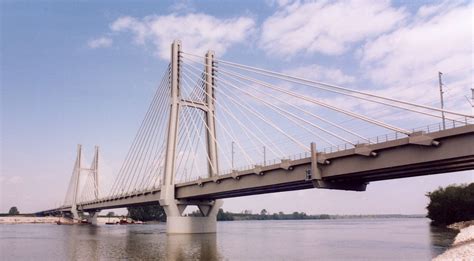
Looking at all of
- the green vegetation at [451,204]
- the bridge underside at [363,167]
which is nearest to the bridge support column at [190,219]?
the bridge underside at [363,167]

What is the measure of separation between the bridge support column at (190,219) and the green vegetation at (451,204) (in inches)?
1896

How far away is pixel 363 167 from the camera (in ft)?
116

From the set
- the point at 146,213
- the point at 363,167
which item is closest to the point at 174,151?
the point at 363,167

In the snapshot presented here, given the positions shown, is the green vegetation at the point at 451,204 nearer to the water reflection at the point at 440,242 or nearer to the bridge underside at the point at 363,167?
the water reflection at the point at 440,242

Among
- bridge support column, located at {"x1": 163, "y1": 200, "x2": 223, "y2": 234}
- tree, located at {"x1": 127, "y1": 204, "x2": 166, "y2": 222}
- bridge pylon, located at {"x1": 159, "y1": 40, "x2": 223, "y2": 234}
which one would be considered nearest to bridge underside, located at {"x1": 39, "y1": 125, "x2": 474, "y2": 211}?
bridge pylon, located at {"x1": 159, "y1": 40, "x2": 223, "y2": 234}

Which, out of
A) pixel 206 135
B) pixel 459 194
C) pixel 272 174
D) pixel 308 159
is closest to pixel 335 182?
pixel 308 159

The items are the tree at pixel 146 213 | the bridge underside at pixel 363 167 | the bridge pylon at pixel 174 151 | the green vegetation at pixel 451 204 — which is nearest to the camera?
the bridge underside at pixel 363 167

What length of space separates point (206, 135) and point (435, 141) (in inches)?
1410

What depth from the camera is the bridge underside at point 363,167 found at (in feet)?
96.8

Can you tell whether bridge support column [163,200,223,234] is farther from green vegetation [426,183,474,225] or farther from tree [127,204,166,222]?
tree [127,204,166,222]

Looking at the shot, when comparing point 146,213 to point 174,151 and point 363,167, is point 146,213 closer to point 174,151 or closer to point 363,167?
point 174,151

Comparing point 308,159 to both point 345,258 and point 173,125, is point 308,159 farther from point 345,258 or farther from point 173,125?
point 173,125

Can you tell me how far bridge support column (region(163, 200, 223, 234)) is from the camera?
6059cm

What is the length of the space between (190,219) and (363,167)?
31905 millimetres
